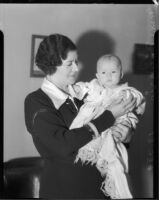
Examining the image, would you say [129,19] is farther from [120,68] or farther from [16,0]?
[16,0]

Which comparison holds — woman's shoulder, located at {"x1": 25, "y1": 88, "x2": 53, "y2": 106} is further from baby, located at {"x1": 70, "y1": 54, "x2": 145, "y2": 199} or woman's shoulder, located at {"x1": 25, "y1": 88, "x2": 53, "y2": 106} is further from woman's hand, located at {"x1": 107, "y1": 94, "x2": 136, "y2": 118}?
woman's hand, located at {"x1": 107, "y1": 94, "x2": 136, "y2": 118}

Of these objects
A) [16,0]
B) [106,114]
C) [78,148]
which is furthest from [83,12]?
[78,148]

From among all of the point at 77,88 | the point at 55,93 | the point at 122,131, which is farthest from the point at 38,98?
the point at 122,131

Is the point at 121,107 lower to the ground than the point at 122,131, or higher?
higher

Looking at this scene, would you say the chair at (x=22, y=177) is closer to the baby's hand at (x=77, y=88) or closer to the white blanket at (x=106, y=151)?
the white blanket at (x=106, y=151)

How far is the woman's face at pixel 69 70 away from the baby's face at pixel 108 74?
0.12 m

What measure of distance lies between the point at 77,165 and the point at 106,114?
0.28 metres

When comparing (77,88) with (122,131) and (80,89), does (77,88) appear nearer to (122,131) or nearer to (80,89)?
(80,89)

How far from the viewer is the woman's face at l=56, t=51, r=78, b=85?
5.24 ft

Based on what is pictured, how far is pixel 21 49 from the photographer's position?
1620 mm

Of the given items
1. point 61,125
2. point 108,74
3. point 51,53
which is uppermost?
point 51,53

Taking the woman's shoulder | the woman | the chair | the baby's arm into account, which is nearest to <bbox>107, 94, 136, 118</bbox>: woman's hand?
the woman

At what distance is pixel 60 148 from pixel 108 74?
0.43 meters

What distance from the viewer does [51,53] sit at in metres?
1.59
